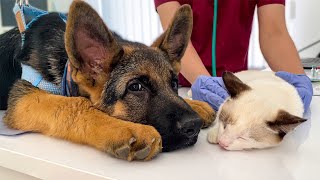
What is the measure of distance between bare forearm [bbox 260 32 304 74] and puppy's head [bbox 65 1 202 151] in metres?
0.71

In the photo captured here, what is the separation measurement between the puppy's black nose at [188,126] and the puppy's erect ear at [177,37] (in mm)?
213

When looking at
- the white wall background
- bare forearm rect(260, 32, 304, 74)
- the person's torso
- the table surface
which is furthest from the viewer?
the white wall background

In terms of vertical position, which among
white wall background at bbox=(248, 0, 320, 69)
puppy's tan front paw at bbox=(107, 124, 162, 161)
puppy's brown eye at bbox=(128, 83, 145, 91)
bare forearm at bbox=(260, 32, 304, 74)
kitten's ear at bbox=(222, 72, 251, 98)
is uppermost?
puppy's brown eye at bbox=(128, 83, 145, 91)

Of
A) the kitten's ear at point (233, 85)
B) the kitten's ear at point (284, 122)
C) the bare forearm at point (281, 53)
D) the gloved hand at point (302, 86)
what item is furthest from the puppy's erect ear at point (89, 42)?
the bare forearm at point (281, 53)

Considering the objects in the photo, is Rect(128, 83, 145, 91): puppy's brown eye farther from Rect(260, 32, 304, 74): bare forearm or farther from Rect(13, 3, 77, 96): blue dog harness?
Rect(260, 32, 304, 74): bare forearm

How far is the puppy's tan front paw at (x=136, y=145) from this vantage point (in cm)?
65

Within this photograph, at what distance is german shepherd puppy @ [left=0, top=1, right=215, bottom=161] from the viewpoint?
0.70 meters

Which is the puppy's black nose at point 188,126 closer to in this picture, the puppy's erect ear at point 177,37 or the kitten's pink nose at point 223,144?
the kitten's pink nose at point 223,144

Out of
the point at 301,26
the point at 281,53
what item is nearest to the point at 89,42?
the point at 281,53

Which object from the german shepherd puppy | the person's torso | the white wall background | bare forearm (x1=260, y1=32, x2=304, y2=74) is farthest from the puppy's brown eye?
the white wall background

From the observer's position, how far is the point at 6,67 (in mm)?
1034

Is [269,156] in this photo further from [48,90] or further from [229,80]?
[48,90]

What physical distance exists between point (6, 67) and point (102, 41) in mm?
410

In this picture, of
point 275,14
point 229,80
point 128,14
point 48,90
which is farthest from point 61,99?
point 128,14
